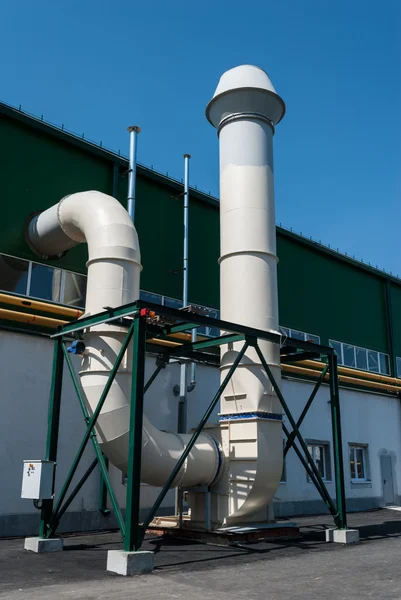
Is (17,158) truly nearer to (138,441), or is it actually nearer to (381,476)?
(138,441)

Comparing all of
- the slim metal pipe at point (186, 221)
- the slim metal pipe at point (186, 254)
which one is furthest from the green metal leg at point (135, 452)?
the slim metal pipe at point (186, 221)

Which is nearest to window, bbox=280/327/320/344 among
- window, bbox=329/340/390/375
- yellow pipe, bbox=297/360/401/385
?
yellow pipe, bbox=297/360/401/385

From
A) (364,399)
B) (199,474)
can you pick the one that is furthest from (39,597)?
(364,399)

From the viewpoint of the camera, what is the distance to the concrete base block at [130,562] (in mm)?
8258

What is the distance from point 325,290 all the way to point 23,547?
14546 millimetres

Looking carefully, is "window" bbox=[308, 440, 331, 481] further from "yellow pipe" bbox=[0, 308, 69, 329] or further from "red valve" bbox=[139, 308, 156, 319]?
"red valve" bbox=[139, 308, 156, 319]

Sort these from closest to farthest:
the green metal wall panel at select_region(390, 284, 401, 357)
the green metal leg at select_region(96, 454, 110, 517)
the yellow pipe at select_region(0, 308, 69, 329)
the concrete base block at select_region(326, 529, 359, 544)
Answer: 1. the concrete base block at select_region(326, 529, 359, 544)
2. the yellow pipe at select_region(0, 308, 69, 329)
3. the green metal leg at select_region(96, 454, 110, 517)
4. the green metal wall panel at select_region(390, 284, 401, 357)

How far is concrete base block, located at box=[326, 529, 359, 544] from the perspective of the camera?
11.7 meters

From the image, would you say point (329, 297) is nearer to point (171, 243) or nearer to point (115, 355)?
point (171, 243)

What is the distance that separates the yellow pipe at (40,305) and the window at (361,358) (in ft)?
36.4

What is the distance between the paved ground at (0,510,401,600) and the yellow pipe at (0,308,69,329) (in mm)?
4365

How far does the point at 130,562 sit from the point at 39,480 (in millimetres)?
2733

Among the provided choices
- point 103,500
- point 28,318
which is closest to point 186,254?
point 28,318

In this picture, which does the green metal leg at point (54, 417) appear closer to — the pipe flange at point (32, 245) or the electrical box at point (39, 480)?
the electrical box at point (39, 480)
